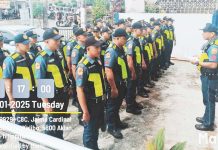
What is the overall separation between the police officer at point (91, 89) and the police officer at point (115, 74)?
0.68 m

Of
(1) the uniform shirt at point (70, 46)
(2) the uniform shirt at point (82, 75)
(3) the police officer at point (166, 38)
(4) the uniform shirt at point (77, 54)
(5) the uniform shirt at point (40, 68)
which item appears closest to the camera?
(2) the uniform shirt at point (82, 75)

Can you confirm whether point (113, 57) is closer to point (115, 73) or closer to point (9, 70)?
point (115, 73)

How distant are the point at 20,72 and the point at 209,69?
2.81m

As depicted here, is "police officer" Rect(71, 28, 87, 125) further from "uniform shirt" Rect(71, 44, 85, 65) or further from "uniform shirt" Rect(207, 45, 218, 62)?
"uniform shirt" Rect(207, 45, 218, 62)

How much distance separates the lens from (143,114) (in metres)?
5.57

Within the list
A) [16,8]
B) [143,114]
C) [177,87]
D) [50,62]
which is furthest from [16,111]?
[16,8]

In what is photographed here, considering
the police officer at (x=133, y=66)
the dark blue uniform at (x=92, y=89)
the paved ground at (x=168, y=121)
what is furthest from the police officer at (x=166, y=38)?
the dark blue uniform at (x=92, y=89)

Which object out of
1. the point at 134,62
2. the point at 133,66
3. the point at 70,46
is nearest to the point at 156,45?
the point at 134,62

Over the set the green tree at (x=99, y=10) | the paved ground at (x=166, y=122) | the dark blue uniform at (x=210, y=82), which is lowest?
the paved ground at (x=166, y=122)

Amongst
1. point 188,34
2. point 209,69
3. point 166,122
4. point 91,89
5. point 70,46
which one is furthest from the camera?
point 188,34

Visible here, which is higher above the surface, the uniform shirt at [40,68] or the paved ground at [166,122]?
the uniform shirt at [40,68]

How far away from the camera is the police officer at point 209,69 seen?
178 inches

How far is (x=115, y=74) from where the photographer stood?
178 inches

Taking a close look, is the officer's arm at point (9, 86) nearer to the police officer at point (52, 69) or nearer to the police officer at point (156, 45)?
the police officer at point (52, 69)
